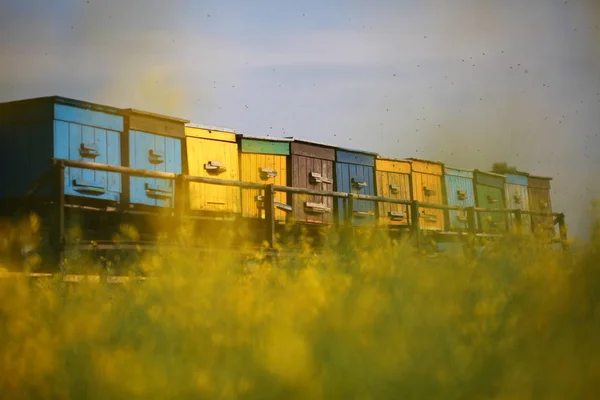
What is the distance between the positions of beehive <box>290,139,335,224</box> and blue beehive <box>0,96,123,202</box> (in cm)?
371

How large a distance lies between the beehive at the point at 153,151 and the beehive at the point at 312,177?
2467mm

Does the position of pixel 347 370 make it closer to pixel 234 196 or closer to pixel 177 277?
pixel 177 277

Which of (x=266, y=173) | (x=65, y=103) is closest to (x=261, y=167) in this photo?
(x=266, y=173)

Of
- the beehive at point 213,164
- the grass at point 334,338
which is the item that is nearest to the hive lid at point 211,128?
the beehive at point 213,164

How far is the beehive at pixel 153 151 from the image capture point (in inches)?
426

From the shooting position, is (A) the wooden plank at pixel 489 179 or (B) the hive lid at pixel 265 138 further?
(A) the wooden plank at pixel 489 179

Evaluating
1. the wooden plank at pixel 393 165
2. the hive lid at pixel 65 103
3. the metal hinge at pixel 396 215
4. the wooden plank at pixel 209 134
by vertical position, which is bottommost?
the metal hinge at pixel 396 215

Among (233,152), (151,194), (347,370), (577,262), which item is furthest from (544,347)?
(233,152)

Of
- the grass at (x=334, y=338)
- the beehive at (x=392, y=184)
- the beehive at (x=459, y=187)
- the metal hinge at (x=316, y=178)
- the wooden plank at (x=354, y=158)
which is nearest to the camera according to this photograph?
the grass at (x=334, y=338)

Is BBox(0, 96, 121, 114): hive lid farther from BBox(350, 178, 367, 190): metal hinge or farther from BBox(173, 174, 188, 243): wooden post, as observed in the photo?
BBox(350, 178, 367, 190): metal hinge

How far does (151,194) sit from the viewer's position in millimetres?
10875

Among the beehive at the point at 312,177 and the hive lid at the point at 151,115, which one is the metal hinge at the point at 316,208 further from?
the hive lid at the point at 151,115

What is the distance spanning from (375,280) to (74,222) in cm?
684

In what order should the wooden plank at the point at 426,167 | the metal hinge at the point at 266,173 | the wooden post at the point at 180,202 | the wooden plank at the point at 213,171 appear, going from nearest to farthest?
the wooden post at the point at 180,202 → the wooden plank at the point at 213,171 → the metal hinge at the point at 266,173 → the wooden plank at the point at 426,167
